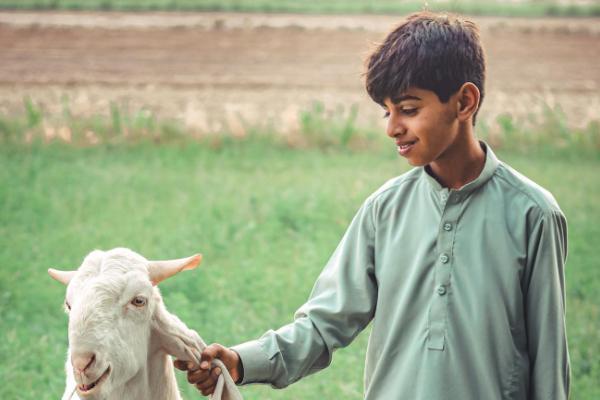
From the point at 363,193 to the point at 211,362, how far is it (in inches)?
296

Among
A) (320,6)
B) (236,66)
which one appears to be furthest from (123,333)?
(320,6)

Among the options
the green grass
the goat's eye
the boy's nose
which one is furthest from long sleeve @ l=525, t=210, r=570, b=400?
the green grass

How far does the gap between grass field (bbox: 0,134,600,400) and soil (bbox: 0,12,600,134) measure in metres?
1.97

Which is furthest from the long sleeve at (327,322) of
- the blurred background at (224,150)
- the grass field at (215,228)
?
the grass field at (215,228)

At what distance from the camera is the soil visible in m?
16.3

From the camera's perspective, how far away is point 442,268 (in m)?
2.96

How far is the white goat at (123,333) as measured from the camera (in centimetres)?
296

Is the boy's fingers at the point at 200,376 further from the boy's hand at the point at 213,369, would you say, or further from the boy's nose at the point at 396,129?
the boy's nose at the point at 396,129

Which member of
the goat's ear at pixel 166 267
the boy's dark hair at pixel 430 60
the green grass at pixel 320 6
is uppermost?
the boy's dark hair at pixel 430 60

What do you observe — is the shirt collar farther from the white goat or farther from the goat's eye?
the goat's eye

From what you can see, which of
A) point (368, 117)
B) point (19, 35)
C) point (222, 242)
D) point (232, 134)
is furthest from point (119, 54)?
point (222, 242)

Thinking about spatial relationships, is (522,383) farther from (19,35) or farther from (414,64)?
(19,35)

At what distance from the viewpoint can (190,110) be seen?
50.5ft

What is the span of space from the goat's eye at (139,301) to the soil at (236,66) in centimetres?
1019
